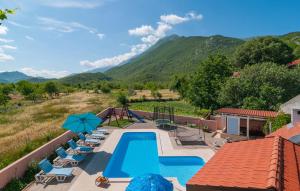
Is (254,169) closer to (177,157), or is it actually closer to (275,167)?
(275,167)

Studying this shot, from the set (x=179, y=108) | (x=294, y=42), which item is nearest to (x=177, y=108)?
(x=179, y=108)

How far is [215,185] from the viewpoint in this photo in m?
6.00

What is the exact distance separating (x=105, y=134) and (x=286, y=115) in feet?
43.4

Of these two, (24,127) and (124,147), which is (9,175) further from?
(24,127)

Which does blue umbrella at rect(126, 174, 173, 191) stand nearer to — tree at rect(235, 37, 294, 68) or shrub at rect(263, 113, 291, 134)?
Answer: shrub at rect(263, 113, 291, 134)

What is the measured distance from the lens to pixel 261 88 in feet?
73.8

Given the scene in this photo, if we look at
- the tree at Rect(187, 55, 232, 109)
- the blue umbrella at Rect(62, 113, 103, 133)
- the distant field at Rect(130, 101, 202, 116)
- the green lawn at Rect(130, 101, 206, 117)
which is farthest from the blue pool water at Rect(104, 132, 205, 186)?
the distant field at Rect(130, 101, 202, 116)

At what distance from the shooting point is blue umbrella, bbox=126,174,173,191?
7.42m

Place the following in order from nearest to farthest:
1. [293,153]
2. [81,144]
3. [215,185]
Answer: [215,185] → [293,153] → [81,144]

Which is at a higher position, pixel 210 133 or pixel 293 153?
pixel 293 153

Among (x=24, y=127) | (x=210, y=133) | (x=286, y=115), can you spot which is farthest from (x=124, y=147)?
(x=286, y=115)

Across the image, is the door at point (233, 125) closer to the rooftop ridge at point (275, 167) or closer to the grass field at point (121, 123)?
the grass field at point (121, 123)

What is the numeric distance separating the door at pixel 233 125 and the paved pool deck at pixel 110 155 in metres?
3.18

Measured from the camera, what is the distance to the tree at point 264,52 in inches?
1458
